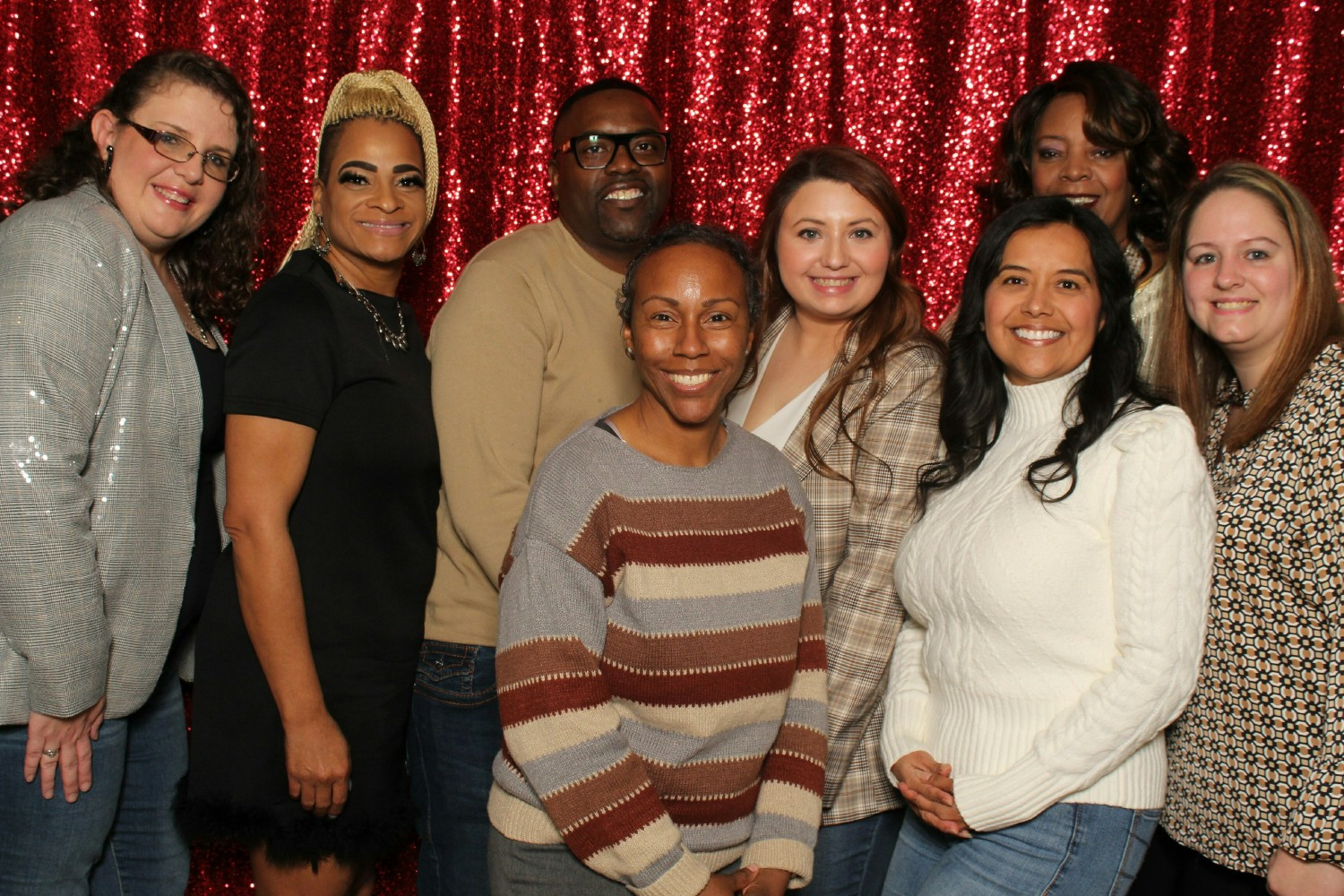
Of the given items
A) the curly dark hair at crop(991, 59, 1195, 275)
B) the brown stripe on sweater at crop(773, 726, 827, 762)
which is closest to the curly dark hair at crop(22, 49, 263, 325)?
the brown stripe on sweater at crop(773, 726, 827, 762)

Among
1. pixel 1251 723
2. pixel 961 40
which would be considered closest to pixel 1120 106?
pixel 961 40

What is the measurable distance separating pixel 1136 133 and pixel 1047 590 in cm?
131

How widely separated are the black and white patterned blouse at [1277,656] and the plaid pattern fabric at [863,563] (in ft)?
1.61

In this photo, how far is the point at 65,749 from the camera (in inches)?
69.1

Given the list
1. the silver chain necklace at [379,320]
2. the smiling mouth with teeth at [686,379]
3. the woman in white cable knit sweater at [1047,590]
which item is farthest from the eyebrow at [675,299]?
the silver chain necklace at [379,320]

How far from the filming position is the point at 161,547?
1.86 metres

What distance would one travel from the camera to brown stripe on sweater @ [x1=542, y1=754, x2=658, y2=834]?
4.79 ft

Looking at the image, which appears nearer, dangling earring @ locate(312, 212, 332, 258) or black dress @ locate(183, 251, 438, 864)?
black dress @ locate(183, 251, 438, 864)

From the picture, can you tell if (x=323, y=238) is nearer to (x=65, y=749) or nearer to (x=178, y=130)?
(x=178, y=130)

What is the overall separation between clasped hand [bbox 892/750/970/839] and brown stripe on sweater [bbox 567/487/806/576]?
0.49m

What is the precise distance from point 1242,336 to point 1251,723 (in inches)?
24.6

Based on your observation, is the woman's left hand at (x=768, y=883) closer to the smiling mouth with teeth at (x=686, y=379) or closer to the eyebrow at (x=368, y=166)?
the smiling mouth with teeth at (x=686, y=379)

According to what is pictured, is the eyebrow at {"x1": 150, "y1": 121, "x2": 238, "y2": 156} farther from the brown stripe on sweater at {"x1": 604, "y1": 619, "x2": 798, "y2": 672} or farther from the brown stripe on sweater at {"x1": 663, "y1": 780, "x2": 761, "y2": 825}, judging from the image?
the brown stripe on sweater at {"x1": 663, "y1": 780, "x2": 761, "y2": 825}

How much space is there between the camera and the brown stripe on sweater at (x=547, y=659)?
1.47 metres
